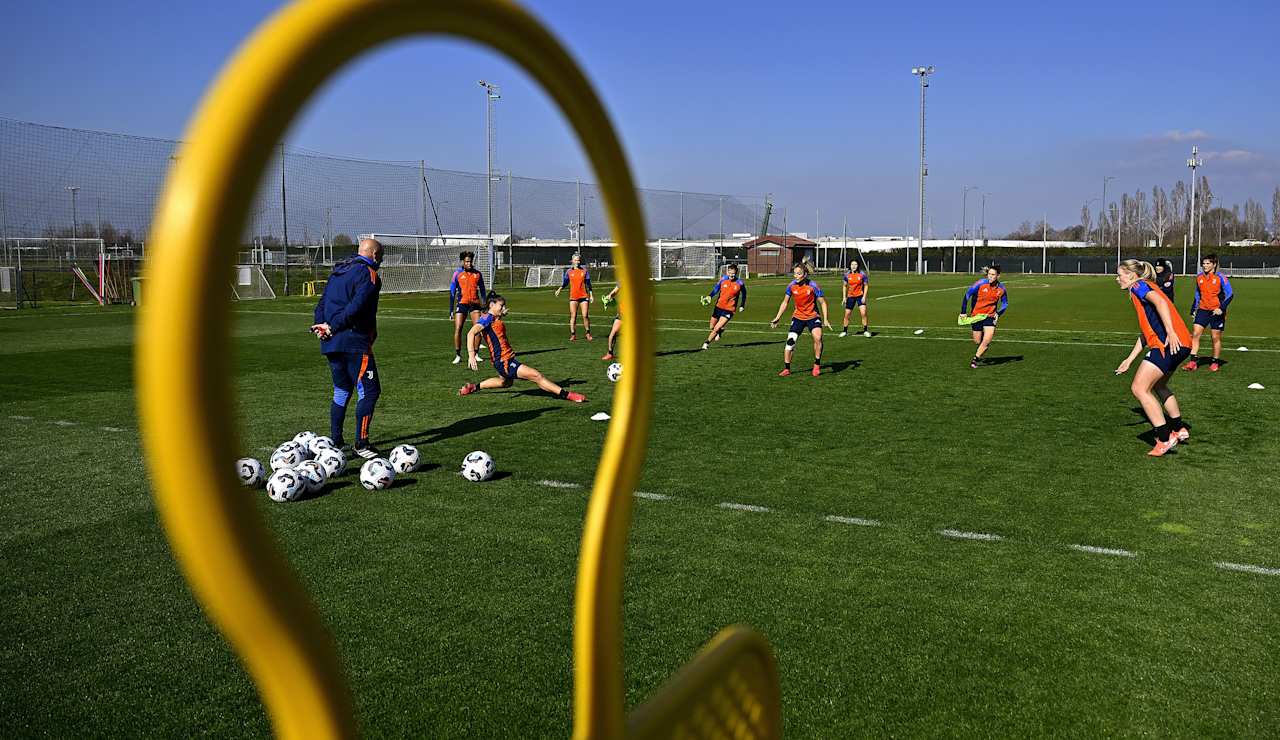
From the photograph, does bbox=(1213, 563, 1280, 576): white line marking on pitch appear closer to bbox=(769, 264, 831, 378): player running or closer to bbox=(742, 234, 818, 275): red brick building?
bbox=(769, 264, 831, 378): player running

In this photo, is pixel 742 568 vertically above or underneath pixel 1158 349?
underneath

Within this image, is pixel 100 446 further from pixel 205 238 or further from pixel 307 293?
pixel 307 293

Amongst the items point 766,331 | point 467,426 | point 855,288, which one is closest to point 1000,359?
point 855,288

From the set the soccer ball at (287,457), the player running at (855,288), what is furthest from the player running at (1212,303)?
the soccer ball at (287,457)

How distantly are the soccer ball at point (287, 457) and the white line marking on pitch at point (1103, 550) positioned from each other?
19.8 feet

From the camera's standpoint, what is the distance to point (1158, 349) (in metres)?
9.59

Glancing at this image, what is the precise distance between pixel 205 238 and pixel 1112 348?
70.0ft

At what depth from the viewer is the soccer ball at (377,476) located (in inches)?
316

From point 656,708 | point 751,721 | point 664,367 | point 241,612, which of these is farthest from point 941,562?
point 664,367

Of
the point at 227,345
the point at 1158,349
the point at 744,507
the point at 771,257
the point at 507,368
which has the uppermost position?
the point at 771,257

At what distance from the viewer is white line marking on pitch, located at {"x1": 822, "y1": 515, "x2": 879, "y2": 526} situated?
7070 millimetres

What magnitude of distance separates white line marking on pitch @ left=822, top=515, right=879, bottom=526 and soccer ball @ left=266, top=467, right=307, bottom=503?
410 cm

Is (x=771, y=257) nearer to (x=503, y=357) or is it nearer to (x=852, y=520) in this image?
(x=503, y=357)

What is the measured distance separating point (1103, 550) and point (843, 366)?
35.6 ft
